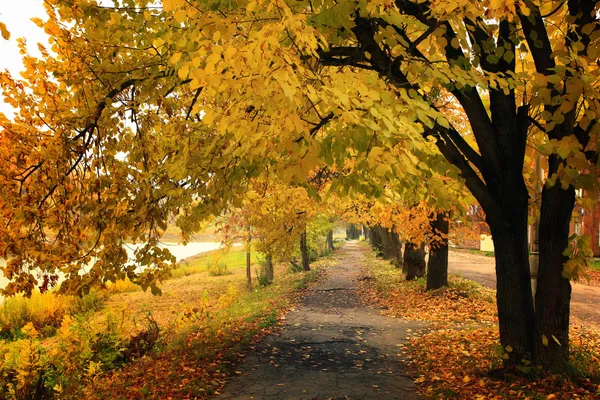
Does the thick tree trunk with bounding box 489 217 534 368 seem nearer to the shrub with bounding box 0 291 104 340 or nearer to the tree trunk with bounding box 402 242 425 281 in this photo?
the tree trunk with bounding box 402 242 425 281

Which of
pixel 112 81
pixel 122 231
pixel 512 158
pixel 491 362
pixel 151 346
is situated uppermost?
pixel 112 81

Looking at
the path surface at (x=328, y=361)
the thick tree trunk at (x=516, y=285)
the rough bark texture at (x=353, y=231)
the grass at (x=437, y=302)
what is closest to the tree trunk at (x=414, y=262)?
the grass at (x=437, y=302)

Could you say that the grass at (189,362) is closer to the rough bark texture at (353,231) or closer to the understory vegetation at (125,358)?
the understory vegetation at (125,358)

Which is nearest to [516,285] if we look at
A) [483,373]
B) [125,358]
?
[483,373]

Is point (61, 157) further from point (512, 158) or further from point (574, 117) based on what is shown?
point (574, 117)

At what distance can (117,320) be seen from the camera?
9.24m

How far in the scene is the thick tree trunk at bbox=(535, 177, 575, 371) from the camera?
5.66 meters

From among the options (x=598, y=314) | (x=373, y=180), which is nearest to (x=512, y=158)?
(x=373, y=180)

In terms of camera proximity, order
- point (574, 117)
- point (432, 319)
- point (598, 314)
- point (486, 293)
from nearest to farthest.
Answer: point (574, 117) < point (432, 319) < point (598, 314) < point (486, 293)

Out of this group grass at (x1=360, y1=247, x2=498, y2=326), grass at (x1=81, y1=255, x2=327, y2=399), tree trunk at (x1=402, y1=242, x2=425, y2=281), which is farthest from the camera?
tree trunk at (x1=402, y1=242, x2=425, y2=281)

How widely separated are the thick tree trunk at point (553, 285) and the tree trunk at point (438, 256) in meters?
8.64

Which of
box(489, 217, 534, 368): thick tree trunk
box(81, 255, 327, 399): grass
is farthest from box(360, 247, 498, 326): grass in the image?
box(489, 217, 534, 368): thick tree trunk

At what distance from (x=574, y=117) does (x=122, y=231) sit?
5.88 m

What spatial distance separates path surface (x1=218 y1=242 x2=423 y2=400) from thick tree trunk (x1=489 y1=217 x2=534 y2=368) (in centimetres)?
157
